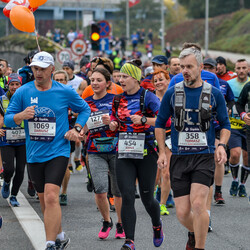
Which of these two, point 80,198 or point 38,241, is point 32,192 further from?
point 38,241

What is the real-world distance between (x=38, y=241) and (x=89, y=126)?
1458 mm

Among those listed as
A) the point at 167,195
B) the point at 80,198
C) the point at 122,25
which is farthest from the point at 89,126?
the point at 122,25

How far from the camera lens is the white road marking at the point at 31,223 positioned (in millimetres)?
7567

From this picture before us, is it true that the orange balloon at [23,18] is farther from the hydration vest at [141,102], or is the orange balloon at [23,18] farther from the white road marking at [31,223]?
the white road marking at [31,223]

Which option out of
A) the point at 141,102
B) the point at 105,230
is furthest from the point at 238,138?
the point at 141,102

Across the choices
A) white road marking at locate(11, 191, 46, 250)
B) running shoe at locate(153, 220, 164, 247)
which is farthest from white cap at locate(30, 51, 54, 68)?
running shoe at locate(153, 220, 164, 247)

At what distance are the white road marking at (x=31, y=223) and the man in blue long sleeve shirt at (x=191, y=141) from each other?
1.65 m

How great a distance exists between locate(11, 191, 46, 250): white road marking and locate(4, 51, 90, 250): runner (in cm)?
54

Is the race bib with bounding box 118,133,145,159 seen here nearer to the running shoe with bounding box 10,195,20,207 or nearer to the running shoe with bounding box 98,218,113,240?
the running shoe with bounding box 98,218,113,240

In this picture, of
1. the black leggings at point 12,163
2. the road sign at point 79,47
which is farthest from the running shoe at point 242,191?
the road sign at point 79,47

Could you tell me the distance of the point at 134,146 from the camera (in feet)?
23.8

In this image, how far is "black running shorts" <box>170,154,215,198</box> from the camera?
6406 mm

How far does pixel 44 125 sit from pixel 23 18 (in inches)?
102

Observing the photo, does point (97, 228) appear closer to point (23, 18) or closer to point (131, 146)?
point (131, 146)
